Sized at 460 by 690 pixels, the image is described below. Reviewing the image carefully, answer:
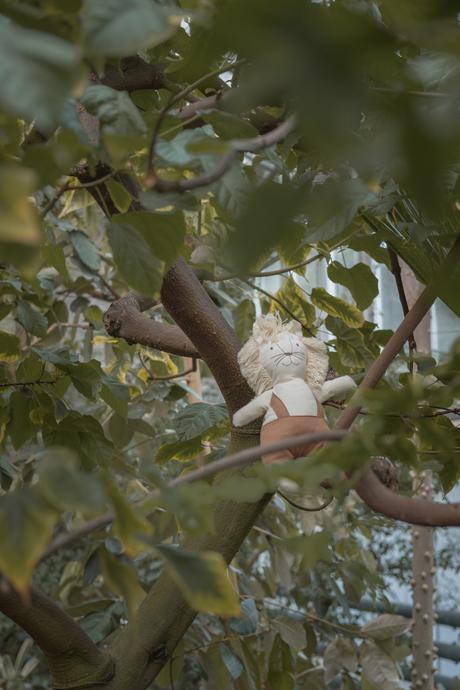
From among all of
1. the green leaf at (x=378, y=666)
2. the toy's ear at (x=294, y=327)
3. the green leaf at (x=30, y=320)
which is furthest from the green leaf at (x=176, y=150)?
the green leaf at (x=378, y=666)

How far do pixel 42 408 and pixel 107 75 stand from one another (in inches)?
11.4

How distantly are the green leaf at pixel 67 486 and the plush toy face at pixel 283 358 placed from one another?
0.44 meters

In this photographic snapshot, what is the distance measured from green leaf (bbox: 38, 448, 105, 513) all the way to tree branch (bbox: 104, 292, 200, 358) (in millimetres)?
552

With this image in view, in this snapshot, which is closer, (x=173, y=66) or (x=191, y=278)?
(x=173, y=66)

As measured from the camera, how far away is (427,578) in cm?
150

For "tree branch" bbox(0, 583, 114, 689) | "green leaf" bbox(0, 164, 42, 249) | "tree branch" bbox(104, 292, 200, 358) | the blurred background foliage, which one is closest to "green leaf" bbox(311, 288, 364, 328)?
the blurred background foliage

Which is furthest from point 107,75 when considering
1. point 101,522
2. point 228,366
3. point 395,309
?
point 395,309

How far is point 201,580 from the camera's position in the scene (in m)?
0.25

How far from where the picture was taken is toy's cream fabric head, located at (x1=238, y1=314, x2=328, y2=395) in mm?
676

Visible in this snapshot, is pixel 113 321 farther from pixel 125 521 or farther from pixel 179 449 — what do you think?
pixel 125 521

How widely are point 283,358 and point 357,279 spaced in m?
0.10

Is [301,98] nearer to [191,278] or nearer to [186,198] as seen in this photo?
[186,198]

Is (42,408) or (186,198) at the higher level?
(186,198)

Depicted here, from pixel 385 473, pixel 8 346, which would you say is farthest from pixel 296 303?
pixel 385 473
